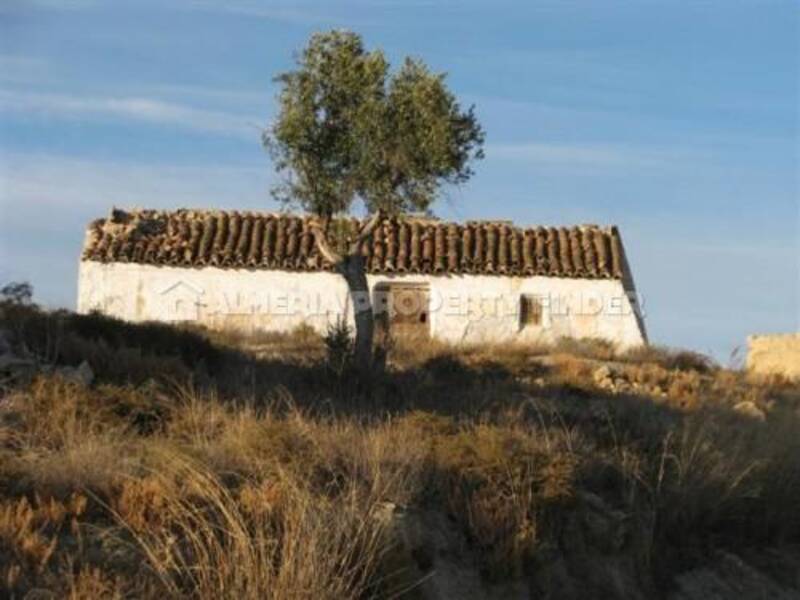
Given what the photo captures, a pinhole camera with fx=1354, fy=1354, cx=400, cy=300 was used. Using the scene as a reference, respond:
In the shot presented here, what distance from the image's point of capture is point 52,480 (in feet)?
30.0

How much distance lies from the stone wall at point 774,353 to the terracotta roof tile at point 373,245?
4144 mm

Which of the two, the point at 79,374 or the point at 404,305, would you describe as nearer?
the point at 79,374

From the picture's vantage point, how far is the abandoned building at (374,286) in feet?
117

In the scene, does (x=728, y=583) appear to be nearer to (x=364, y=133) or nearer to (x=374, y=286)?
(x=364, y=133)

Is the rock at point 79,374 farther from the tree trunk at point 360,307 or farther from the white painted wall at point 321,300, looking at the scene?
the white painted wall at point 321,300

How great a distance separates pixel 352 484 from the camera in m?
9.52

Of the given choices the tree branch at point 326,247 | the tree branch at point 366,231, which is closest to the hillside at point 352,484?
the tree branch at point 366,231

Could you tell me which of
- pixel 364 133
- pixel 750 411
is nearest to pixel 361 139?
pixel 364 133

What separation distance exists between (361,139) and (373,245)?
36.4 feet

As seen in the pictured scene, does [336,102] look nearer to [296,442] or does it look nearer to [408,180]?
[408,180]

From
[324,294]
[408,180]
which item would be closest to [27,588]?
[408,180]

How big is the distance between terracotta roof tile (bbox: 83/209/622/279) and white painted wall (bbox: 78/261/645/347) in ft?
0.91

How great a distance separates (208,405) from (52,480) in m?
3.52

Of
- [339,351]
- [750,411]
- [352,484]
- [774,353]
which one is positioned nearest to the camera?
[352,484]
